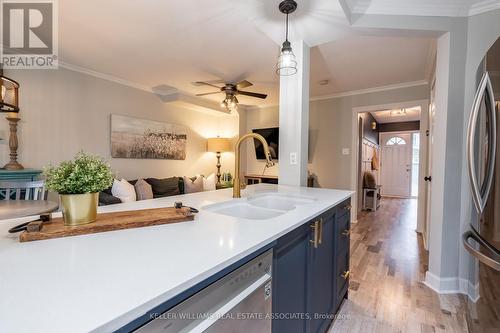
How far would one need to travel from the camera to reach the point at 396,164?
23.8ft

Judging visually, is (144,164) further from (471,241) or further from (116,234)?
(471,241)

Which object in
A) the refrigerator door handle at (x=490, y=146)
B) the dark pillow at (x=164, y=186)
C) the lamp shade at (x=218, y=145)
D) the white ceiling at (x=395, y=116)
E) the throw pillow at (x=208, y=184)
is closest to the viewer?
the refrigerator door handle at (x=490, y=146)

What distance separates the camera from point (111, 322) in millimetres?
403

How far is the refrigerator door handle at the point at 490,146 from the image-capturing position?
1044 millimetres

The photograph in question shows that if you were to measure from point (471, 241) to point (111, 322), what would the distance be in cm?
162

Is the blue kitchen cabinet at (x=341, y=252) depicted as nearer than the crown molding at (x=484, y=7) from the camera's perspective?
Yes

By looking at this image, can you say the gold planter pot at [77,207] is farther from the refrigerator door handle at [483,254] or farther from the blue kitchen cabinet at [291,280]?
the refrigerator door handle at [483,254]

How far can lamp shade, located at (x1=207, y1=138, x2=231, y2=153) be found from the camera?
4906 mm

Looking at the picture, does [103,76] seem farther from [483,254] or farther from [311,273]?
[483,254]

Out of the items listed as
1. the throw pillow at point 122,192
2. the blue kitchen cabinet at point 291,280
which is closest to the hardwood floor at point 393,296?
the blue kitchen cabinet at point 291,280

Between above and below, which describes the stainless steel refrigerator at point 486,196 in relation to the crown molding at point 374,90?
below

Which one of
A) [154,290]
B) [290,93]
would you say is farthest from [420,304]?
[154,290]

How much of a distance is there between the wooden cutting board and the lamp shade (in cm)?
385

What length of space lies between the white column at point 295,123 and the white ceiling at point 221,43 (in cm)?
30
